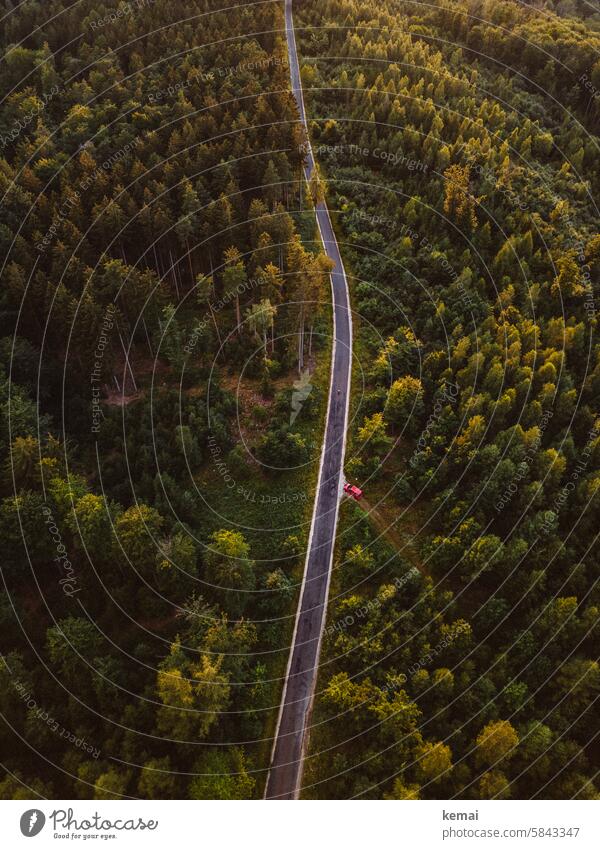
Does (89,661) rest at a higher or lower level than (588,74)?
lower

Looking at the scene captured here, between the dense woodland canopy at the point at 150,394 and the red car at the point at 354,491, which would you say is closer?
the dense woodland canopy at the point at 150,394

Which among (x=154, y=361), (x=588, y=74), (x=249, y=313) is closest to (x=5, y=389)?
(x=154, y=361)

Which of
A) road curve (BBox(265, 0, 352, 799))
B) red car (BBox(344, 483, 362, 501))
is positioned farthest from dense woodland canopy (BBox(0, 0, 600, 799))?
red car (BBox(344, 483, 362, 501))

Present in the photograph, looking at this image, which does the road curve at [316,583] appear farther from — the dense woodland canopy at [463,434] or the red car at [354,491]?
the dense woodland canopy at [463,434]

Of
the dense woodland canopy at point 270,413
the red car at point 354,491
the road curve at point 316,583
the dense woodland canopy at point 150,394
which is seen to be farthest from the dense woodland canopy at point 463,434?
the dense woodland canopy at point 150,394

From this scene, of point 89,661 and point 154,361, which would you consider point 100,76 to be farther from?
point 89,661
